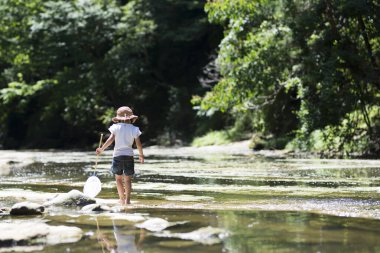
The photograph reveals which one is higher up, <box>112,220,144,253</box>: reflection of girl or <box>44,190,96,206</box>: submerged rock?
<box>44,190,96,206</box>: submerged rock

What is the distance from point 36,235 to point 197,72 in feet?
118

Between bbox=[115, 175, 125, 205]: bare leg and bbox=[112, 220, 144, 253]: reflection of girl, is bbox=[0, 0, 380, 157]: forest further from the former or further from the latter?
bbox=[112, 220, 144, 253]: reflection of girl

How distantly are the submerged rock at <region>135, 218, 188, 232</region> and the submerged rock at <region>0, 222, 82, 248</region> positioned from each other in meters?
0.73

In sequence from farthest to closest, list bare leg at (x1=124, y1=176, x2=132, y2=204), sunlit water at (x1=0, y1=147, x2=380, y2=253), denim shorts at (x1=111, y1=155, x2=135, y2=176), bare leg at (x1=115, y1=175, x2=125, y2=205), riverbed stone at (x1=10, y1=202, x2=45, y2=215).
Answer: denim shorts at (x1=111, y1=155, x2=135, y2=176), bare leg at (x1=115, y1=175, x2=125, y2=205), bare leg at (x1=124, y1=176, x2=132, y2=204), riverbed stone at (x1=10, y1=202, x2=45, y2=215), sunlit water at (x1=0, y1=147, x2=380, y2=253)

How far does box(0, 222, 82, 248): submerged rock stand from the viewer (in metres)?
6.23

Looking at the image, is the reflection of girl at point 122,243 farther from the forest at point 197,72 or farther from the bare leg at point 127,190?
the forest at point 197,72

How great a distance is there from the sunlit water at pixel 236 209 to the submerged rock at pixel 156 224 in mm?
118

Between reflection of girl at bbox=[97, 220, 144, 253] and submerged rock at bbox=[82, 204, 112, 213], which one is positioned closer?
reflection of girl at bbox=[97, 220, 144, 253]

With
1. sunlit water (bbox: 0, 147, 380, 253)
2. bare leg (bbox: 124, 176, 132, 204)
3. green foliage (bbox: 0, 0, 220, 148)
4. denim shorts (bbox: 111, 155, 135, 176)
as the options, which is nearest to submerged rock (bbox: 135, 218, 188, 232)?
sunlit water (bbox: 0, 147, 380, 253)

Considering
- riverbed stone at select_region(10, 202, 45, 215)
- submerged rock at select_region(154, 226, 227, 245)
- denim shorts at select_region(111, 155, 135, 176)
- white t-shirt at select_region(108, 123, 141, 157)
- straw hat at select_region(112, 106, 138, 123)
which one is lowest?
submerged rock at select_region(154, 226, 227, 245)

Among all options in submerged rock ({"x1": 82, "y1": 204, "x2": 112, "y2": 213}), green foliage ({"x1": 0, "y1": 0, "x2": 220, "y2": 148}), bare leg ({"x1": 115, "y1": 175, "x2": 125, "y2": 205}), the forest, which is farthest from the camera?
green foliage ({"x1": 0, "y1": 0, "x2": 220, "y2": 148})

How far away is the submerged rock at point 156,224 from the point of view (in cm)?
691

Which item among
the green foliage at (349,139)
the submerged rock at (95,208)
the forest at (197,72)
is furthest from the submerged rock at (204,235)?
the green foliage at (349,139)

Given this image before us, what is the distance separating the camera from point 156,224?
277 inches
